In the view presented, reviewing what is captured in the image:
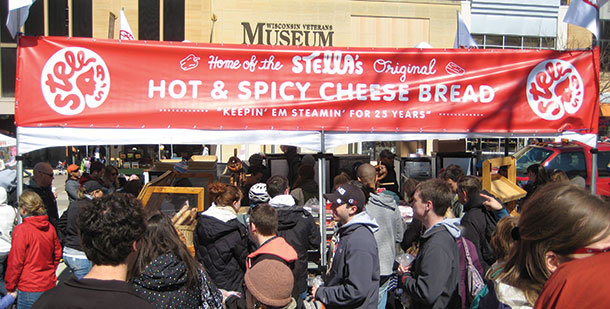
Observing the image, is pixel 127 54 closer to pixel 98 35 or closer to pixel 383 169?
pixel 383 169

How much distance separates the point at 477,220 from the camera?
453cm

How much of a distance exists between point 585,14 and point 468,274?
12.7 feet

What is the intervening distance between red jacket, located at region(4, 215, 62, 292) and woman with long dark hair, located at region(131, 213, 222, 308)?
7.80 feet

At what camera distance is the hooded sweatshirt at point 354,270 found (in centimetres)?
333

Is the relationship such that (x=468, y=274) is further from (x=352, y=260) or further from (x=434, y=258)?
(x=352, y=260)

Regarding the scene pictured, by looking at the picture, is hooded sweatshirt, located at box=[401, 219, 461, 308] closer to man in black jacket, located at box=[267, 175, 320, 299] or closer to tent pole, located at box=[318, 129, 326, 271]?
man in black jacket, located at box=[267, 175, 320, 299]

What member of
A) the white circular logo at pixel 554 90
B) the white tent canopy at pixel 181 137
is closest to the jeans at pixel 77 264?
the white tent canopy at pixel 181 137

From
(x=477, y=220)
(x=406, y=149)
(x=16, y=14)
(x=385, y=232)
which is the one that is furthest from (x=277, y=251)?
(x=406, y=149)

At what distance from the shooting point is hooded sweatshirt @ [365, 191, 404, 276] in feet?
14.6

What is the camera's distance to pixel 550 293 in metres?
1.61

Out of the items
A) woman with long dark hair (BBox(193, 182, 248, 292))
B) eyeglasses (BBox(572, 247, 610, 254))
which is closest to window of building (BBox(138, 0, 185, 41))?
woman with long dark hair (BBox(193, 182, 248, 292))

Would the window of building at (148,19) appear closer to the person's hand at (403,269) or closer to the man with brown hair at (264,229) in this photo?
the man with brown hair at (264,229)

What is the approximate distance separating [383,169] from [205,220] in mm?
4542

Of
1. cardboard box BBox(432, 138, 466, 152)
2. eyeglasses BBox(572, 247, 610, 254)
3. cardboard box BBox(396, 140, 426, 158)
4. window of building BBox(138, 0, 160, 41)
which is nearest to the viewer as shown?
eyeglasses BBox(572, 247, 610, 254)
